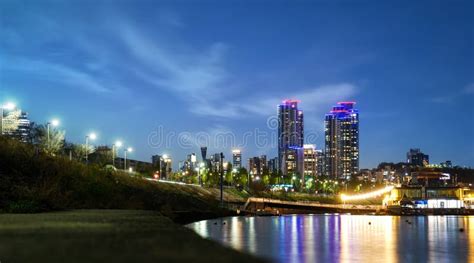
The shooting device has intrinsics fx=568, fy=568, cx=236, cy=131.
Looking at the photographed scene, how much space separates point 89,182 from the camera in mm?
62312

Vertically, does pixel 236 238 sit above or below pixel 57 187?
below

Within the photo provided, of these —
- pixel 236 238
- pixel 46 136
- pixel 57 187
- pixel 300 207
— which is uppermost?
pixel 46 136

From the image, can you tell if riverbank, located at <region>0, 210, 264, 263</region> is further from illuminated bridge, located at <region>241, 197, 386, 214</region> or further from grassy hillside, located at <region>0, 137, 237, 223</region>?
illuminated bridge, located at <region>241, 197, 386, 214</region>

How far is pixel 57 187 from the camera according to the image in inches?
1873

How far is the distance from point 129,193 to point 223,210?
88.6 ft

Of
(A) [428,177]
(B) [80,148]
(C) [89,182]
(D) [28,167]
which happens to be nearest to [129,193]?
(C) [89,182]

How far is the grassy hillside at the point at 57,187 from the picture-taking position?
40.8 metres

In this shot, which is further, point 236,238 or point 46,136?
point 46,136

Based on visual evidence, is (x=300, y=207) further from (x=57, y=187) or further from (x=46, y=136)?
(x=57, y=187)

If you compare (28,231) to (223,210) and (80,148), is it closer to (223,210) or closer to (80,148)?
(223,210)

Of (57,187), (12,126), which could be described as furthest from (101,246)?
(12,126)

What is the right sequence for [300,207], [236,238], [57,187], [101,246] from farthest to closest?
1. [300,207]
2. [236,238]
3. [57,187]
4. [101,246]

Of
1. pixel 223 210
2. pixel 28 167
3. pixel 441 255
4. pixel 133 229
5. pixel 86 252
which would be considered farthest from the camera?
pixel 223 210

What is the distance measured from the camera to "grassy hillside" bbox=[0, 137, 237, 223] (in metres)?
40.8
